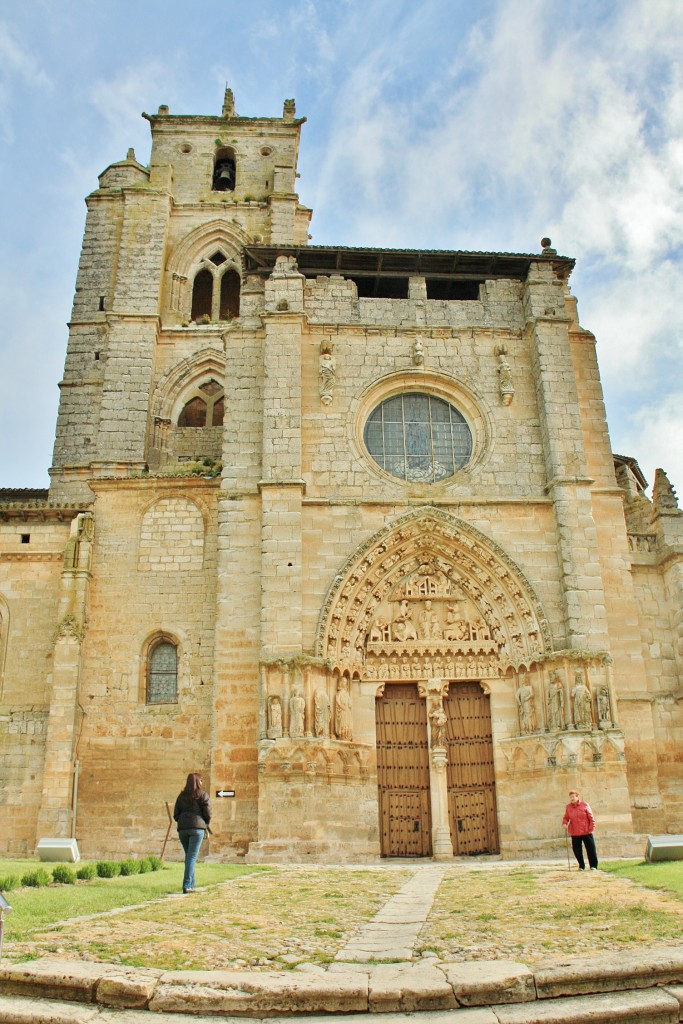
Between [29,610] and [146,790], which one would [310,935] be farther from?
[29,610]

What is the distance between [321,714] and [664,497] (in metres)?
7.95

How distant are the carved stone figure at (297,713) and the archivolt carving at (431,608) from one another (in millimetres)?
1130

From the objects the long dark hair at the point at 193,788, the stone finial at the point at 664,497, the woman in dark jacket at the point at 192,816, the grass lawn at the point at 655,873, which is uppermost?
the stone finial at the point at 664,497

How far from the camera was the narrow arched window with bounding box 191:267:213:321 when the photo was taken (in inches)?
1104

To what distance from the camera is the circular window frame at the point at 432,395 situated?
1673 centimetres

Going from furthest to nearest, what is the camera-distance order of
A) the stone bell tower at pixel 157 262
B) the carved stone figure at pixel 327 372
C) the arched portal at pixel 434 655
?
the stone bell tower at pixel 157 262 → the carved stone figure at pixel 327 372 → the arched portal at pixel 434 655

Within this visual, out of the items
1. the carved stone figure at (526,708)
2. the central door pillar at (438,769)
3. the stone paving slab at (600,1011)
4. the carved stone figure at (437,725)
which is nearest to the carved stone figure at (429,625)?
the central door pillar at (438,769)

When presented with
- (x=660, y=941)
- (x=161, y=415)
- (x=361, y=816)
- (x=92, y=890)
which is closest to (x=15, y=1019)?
(x=660, y=941)

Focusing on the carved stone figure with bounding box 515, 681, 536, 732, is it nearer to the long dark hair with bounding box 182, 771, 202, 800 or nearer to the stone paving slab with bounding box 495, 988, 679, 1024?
the long dark hair with bounding box 182, 771, 202, 800

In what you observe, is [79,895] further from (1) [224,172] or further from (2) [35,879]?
(1) [224,172]

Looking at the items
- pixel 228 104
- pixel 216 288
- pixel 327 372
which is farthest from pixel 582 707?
pixel 228 104

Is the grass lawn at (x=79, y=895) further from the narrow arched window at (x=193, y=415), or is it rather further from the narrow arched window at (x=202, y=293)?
the narrow arched window at (x=202, y=293)

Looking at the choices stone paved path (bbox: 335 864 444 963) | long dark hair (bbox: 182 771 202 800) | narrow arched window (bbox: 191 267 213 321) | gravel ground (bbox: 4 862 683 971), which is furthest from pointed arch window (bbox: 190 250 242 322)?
stone paved path (bbox: 335 864 444 963)

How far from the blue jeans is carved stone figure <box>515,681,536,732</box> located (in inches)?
289
